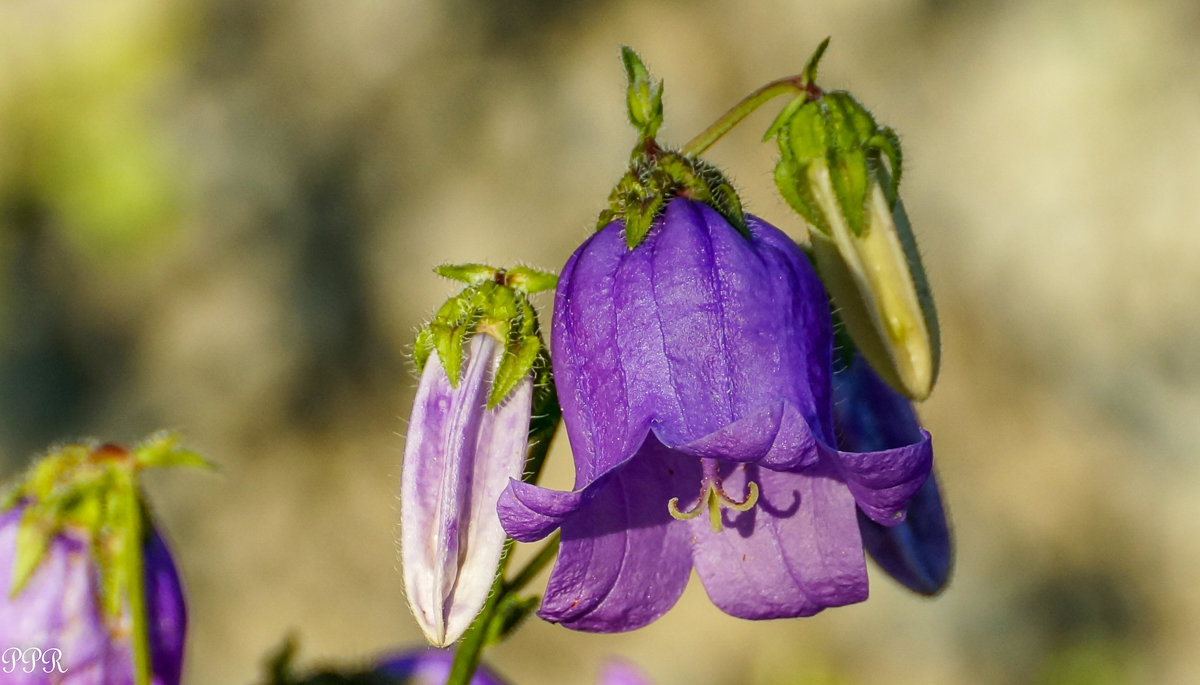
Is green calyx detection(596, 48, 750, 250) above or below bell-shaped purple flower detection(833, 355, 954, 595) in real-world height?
above

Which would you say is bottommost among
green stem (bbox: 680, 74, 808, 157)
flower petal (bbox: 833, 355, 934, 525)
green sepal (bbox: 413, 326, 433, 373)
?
flower petal (bbox: 833, 355, 934, 525)

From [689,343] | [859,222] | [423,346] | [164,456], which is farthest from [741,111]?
[164,456]

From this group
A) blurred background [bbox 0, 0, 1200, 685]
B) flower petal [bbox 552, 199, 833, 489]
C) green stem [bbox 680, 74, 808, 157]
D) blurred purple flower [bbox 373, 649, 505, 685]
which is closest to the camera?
flower petal [bbox 552, 199, 833, 489]

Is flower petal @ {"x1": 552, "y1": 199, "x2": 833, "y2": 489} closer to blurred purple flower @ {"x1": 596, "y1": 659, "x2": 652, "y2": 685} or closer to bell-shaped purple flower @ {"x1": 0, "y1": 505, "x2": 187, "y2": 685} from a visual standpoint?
bell-shaped purple flower @ {"x1": 0, "y1": 505, "x2": 187, "y2": 685}

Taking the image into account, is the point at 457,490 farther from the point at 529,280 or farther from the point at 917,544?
the point at 917,544

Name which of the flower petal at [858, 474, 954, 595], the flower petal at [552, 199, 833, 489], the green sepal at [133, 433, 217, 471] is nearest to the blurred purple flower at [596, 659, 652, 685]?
the flower petal at [858, 474, 954, 595]

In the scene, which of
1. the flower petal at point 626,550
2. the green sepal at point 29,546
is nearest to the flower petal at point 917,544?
the flower petal at point 626,550

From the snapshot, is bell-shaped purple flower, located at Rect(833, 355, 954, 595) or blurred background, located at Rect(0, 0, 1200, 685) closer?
bell-shaped purple flower, located at Rect(833, 355, 954, 595)

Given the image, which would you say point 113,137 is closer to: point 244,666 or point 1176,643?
point 244,666
